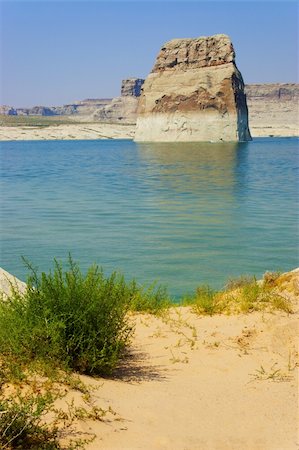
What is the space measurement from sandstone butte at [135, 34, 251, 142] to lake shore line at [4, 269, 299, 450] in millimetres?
73743

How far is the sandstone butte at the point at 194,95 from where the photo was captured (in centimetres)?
7844

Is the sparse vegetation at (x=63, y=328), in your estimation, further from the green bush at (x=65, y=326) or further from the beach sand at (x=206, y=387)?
the beach sand at (x=206, y=387)

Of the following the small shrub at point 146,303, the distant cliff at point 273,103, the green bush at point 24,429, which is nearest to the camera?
the green bush at point 24,429

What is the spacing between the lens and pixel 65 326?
4562mm

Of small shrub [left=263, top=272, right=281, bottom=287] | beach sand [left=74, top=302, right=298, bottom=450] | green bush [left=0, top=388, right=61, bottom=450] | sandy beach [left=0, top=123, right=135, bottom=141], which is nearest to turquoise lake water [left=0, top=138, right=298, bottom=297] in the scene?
small shrub [left=263, top=272, right=281, bottom=287]

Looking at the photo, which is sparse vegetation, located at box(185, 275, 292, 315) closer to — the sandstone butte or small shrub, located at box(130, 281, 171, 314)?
small shrub, located at box(130, 281, 171, 314)

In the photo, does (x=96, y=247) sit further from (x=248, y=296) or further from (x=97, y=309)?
(x=97, y=309)

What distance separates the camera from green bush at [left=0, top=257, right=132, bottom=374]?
183 inches

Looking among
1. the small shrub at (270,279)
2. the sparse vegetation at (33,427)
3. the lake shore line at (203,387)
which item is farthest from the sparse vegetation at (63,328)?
the small shrub at (270,279)

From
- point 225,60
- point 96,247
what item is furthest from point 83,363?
point 225,60

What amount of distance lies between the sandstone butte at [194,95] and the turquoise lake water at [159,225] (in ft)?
163

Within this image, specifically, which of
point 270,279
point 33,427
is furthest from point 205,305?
point 33,427

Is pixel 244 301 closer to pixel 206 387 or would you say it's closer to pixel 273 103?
pixel 206 387

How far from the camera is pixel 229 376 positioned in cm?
511
